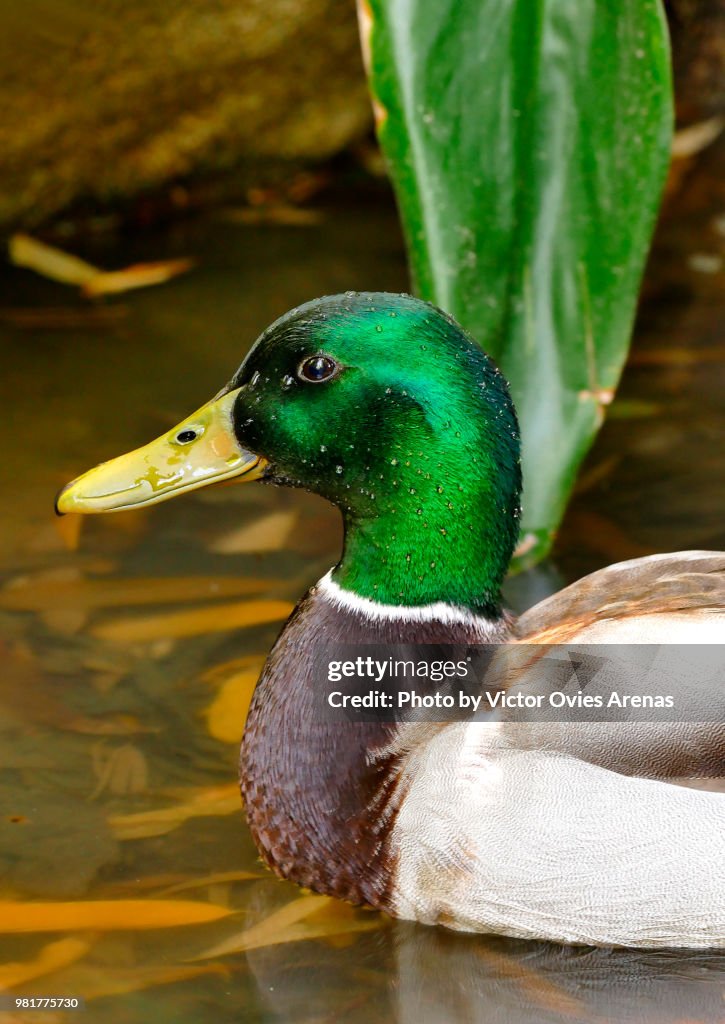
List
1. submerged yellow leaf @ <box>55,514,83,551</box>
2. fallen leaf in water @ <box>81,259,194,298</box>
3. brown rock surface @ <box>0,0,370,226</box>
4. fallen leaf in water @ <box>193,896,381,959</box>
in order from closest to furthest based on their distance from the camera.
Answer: fallen leaf in water @ <box>193,896,381,959</box> → submerged yellow leaf @ <box>55,514,83,551</box> → brown rock surface @ <box>0,0,370,226</box> → fallen leaf in water @ <box>81,259,194,298</box>

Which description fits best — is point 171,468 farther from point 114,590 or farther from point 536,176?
point 536,176

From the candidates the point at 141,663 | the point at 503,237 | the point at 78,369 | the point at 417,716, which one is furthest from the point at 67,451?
the point at 417,716

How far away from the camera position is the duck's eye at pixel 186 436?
2.84m

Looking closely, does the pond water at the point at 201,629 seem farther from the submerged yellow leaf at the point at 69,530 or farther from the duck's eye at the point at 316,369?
the duck's eye at the point at 316,369

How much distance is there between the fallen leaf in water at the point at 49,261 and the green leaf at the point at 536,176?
2087 mm

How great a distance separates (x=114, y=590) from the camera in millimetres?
3762

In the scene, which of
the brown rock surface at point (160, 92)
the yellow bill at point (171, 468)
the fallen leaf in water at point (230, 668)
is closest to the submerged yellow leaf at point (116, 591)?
the fallen leaf in water at point (230, 668)

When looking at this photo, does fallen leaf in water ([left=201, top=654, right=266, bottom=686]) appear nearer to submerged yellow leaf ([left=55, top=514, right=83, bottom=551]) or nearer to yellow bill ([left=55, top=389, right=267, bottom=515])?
submerged yellow leaf ([left=55, top=514, right=83, bottom=551])

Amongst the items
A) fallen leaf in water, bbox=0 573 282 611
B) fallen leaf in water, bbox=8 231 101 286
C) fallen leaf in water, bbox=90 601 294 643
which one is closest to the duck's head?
fallen leaf in water, bbox=90 601 294 643

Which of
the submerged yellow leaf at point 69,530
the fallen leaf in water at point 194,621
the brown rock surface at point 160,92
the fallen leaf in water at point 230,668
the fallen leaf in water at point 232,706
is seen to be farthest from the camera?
the brown rock surface at point 160,92

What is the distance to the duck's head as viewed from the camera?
2.69 m

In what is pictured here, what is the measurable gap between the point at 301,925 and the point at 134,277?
9.45ft

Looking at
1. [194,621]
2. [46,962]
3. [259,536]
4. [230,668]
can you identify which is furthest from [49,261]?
[46,962]

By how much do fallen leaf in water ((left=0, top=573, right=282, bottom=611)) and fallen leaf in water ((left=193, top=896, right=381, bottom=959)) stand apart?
41.4 inches
